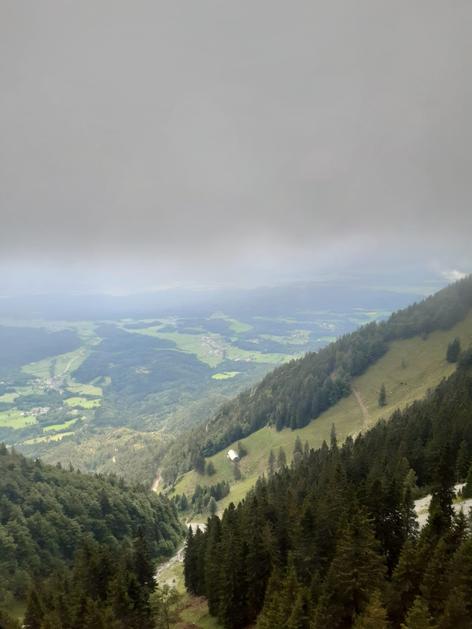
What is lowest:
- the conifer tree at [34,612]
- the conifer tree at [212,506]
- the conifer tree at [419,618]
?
the conifer tree at [212,506]

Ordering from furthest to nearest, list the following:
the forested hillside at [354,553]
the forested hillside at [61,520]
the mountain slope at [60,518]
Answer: the mountain slope at [60,518] → the forested hillside at [61,520] → the forested hillside at [354,553]

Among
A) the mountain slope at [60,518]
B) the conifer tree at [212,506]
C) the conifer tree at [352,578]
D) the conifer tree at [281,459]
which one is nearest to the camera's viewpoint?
the conifer tree at [352,578]

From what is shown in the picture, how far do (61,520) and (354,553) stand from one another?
10642cm

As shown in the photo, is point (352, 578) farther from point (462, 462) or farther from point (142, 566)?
point (142, 566)

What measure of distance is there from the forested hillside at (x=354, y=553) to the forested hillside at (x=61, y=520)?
37464 millimetres

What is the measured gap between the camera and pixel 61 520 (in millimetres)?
119812

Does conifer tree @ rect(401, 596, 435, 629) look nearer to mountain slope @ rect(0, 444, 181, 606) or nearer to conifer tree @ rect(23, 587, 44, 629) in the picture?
conifer tree @ rect(23, 587, 44, 629)

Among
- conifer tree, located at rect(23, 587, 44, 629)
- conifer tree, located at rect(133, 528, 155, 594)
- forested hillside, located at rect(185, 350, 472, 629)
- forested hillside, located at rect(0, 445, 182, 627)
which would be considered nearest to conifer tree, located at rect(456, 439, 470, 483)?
forested hillside, located at rect(185, 350, 472, 629)

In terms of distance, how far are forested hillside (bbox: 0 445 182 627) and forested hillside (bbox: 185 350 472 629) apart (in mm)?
37464

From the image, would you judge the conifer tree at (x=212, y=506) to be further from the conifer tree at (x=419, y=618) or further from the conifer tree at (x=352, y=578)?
the conifer tree at (x=419, y=618)

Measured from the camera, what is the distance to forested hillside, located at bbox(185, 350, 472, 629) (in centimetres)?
3584

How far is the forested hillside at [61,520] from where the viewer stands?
102 metres

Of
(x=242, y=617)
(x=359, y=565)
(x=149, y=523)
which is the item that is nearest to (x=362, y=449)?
(x=242, y=617)

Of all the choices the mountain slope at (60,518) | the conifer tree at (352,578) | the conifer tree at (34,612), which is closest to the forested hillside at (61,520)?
the mountain slope at (60,518)
